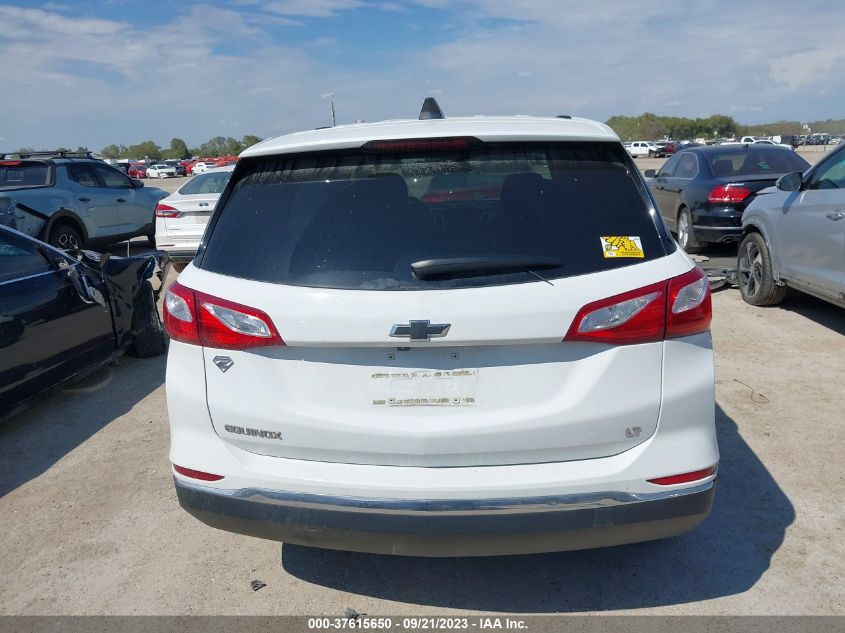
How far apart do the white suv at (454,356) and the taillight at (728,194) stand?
7559 mm

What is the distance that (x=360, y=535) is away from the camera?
243 centimetres

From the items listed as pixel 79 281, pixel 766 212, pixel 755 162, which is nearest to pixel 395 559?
pixel 79 281

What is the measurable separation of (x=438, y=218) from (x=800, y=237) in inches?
205

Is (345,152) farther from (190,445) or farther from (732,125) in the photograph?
(732,125)

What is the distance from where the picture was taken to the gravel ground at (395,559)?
2.90 meters

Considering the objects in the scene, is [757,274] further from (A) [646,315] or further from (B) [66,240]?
(B) [66,240]

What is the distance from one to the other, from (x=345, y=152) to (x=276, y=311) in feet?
2.13

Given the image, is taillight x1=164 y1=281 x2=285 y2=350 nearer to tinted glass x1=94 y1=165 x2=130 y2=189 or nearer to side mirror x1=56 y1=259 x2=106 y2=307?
side mirror x1=56 y1=259 x2=106 y2=307

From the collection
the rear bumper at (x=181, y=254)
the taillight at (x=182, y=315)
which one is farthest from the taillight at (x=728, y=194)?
the taillight at (x=182, y=315)

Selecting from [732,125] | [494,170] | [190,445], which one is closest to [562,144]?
[494,170]

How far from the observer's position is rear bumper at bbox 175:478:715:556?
2.35 m

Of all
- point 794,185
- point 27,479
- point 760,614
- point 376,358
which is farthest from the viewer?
point 794,185

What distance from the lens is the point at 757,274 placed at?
293 inches

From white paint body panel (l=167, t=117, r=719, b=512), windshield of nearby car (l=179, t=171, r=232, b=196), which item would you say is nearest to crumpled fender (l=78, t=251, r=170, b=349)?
white paint body panel (l=167, t=117, r=719, b=512)
